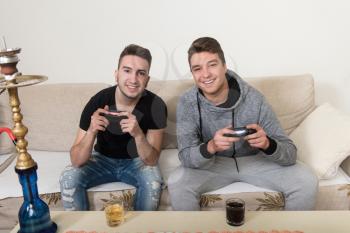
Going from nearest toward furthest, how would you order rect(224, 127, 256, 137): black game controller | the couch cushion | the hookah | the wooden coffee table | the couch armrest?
the hookah → the wooden coffee table → rect(224, 127, 256, 137): black game controller → the couch armrest → the couch cushion

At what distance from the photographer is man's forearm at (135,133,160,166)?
1672mm

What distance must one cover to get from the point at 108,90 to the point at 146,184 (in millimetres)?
568

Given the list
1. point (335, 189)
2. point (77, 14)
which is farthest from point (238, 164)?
point (77, 14)

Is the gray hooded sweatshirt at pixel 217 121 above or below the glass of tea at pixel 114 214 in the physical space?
above

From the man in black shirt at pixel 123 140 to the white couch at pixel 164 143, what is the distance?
73 mm

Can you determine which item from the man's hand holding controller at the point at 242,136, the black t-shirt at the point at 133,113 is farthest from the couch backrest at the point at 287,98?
the man's hand holding controller at the point at 242,136

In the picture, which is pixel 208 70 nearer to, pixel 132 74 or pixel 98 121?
pixel 132 74

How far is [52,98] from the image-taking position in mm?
2137

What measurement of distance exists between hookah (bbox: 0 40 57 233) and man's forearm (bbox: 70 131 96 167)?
1.58ft

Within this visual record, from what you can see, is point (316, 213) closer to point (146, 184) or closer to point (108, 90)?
point (146, 184)

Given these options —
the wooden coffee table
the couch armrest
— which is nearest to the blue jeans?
the wooden coffee table

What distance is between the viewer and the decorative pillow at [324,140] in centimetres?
162

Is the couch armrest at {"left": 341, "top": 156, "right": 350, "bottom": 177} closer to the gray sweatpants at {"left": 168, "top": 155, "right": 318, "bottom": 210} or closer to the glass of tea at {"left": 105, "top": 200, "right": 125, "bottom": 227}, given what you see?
the gray sweatpants at {"left": 168, "top": 155, "right": 318, "bottom": 210}

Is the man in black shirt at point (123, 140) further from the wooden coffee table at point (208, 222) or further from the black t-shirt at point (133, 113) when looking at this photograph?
the wooden coffee table at point (208, 222)
